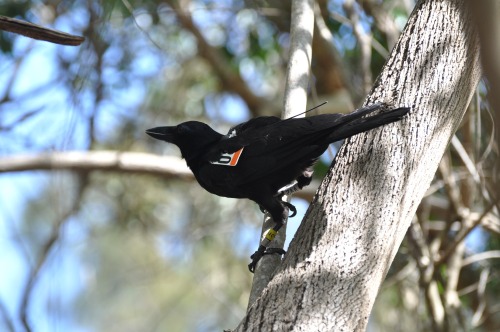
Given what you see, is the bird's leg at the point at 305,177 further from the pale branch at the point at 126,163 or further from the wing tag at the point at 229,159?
the pale branch at the point at 126,163

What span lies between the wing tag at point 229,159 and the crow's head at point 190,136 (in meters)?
0.26

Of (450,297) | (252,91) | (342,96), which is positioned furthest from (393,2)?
(450,297)

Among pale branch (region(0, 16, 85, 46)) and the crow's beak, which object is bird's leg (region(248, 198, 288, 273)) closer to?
the crow's beak

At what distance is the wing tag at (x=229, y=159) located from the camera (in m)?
3.44

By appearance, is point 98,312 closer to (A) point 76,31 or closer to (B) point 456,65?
(A) point 76,31

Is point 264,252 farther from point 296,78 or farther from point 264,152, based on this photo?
point 296,78

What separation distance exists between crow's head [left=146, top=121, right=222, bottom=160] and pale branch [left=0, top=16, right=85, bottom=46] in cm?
103

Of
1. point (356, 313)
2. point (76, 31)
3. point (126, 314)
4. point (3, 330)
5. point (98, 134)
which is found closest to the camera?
point (356, 313)

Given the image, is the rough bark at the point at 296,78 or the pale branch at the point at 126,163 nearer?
the rough bark at the point at 296,78

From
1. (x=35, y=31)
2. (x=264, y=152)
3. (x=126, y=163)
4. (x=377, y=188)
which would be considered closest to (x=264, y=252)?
(x=264, y=152)

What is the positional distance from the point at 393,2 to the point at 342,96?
1.47m

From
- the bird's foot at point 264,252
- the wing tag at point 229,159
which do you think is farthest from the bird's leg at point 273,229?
the wing tag at point 229,159

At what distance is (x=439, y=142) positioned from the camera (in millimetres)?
2752

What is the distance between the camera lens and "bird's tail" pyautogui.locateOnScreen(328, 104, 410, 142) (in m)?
2.67
